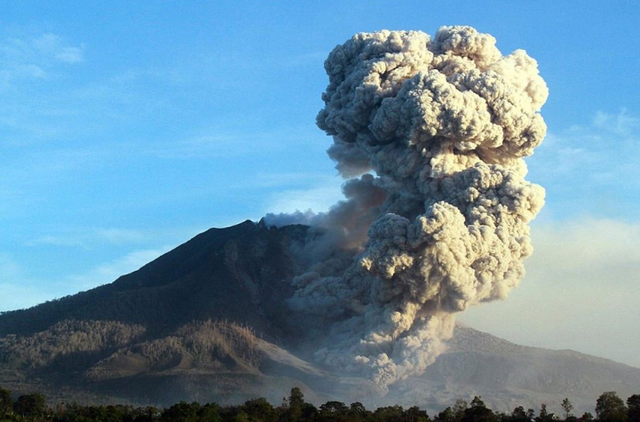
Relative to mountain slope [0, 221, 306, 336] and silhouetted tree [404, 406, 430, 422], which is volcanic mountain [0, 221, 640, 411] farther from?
silhouetted tree [404, 406, 430, 422]

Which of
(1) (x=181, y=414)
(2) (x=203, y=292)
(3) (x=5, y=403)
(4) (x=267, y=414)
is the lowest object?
(1) (x=181, y=414)

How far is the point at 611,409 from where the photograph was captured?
1855 inches

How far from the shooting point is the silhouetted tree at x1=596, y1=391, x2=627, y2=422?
44.7 meters

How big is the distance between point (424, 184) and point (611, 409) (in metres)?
20.2

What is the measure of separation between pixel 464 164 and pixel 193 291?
20554 mm

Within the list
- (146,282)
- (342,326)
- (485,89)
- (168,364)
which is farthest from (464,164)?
(146,282)

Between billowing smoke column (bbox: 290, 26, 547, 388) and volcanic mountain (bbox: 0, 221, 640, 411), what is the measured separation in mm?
2112

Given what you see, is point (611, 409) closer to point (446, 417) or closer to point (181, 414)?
point (446, 417)

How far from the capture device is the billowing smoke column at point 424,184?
60.3 metres

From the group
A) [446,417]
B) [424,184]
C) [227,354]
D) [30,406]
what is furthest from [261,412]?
[424,184]

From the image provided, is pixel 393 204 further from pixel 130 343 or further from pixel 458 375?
pixel 130 343

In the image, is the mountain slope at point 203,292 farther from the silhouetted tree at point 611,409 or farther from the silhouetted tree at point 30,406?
the silhouetted tree at point 611,409

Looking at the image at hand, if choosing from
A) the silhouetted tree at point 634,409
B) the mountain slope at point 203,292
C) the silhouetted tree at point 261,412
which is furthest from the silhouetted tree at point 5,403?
the silhouetted tree at point 634,409

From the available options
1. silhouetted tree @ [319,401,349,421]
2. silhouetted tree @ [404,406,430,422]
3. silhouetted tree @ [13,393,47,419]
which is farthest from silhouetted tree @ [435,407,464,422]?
silhouetted tree @ [13,393,47,419]
